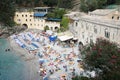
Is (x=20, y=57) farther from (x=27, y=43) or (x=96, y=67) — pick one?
(x=96, y=67)

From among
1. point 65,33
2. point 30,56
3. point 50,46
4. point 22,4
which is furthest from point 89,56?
point 22,4

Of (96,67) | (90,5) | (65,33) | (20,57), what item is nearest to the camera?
(96,67)

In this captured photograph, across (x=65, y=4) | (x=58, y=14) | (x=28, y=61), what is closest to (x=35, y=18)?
(x=58, y=14)

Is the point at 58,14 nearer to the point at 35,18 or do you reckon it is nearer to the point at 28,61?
the point at 35,18

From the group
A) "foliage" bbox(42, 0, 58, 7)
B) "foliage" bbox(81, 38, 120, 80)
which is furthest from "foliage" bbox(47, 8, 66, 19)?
"foliage" bbox(81, 38, 120, 80)

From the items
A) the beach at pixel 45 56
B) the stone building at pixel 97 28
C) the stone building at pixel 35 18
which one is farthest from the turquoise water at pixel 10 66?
the stone building at pixel 35 18

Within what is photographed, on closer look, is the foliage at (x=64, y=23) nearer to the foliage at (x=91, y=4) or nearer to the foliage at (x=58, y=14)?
the foliage at (x=58, y=14)
